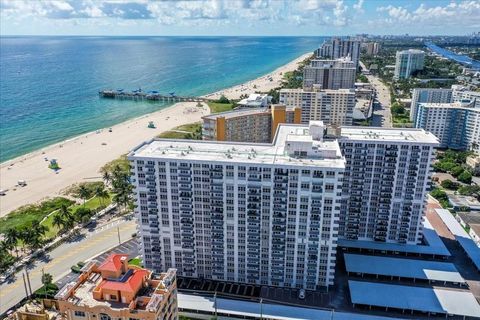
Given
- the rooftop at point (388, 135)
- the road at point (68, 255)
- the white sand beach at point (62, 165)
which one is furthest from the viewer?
the white sand beach at point (62, 165)

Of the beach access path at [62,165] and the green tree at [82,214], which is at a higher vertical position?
the green tree at [82,214]

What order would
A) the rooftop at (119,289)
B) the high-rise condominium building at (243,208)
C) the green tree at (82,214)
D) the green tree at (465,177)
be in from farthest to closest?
the green tree at (465,177)
the green tree at (82,214)
the high-rise condominium building at (243,208)
the rooftop at (119,289)

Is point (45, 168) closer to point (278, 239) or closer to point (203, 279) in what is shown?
point (203, 279)

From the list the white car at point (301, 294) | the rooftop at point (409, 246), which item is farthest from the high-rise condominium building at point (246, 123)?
the white car at point (301, 294)

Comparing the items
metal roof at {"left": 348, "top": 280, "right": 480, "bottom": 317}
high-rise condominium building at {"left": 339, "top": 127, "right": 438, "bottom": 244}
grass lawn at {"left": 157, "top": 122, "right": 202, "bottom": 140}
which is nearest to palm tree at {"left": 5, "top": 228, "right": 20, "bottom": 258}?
metal roof at {"left": 348, "top": 280, "right": 480, "bottom": 317}

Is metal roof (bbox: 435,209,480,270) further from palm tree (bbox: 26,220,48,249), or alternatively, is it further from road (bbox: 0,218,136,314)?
palm tree (bbox: 26,220,48,249)

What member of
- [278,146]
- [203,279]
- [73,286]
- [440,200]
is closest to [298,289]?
[203,279]

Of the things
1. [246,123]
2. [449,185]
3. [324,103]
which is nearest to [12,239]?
[246,123]

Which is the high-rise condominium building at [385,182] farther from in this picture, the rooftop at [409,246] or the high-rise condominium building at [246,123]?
the high-rise condominium building at [246,123]
